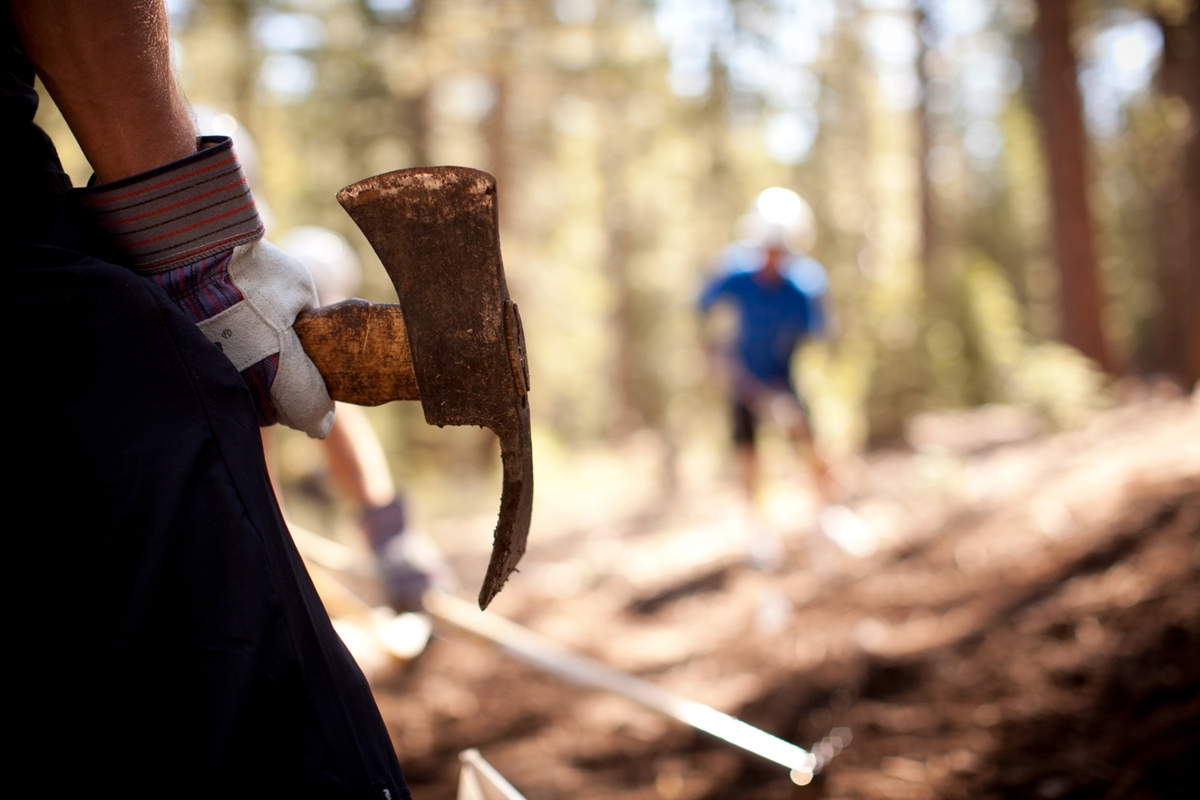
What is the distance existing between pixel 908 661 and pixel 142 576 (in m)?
3.71

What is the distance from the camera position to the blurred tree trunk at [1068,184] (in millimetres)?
10758

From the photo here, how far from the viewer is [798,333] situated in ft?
20.7

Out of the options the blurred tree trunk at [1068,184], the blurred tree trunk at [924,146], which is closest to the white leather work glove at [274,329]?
the blurred tree trunk at [1068,184]

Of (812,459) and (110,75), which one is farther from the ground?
(812,459)

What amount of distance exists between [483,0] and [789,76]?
9170mm

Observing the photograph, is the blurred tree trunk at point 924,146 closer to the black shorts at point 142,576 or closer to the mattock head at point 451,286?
the mattock head at point 451,286

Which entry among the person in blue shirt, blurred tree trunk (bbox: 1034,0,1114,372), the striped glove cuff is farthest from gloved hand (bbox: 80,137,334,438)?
blurred tree trunk (bbox: 1034,0,1114,372)

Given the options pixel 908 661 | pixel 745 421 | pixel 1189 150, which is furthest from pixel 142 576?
pixel 1189 150

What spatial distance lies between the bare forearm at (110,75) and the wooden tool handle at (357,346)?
263 millimetres

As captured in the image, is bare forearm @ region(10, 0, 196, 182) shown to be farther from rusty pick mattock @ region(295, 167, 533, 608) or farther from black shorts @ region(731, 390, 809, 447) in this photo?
black shorts @ region(731, 390, 809, 447)

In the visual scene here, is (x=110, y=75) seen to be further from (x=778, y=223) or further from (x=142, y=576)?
(x=778, y=223)

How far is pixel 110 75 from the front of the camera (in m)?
0.91

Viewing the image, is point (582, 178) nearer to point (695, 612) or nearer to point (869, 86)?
point (869, 86)

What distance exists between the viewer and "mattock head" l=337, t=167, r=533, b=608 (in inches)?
39.8
